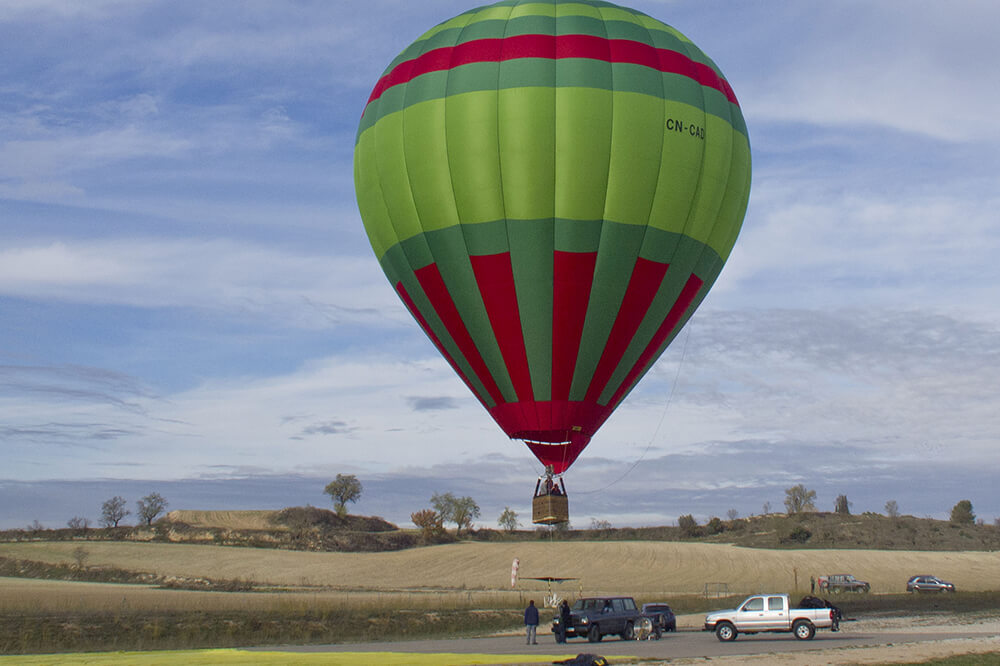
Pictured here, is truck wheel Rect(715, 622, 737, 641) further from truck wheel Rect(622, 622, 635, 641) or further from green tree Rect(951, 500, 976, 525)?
green tree Rect(951, 500, 976, 525)

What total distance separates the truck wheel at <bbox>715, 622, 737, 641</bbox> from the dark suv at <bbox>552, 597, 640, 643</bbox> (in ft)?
8.52

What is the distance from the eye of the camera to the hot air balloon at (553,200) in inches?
1018

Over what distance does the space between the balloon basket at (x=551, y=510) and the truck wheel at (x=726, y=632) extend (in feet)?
23.9

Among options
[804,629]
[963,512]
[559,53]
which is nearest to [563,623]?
[804,629]

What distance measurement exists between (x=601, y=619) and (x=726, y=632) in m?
3.79

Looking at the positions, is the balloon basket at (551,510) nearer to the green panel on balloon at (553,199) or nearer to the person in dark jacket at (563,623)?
the green panel on balloon at (553,199)

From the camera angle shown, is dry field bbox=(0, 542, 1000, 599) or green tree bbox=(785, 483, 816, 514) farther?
green tree bbox=(785, 483, 816, 514)

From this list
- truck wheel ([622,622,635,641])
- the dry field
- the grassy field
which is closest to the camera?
truck wheel ([622,622,635,641])

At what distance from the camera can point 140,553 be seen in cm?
7469

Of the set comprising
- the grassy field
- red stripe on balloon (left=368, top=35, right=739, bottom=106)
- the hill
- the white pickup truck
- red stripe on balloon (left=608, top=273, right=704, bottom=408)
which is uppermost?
red stripe on balloon (left=368, top=35, right=739, bottom=106)

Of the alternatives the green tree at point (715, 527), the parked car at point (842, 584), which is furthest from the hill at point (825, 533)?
the parked car at point (842, 584)

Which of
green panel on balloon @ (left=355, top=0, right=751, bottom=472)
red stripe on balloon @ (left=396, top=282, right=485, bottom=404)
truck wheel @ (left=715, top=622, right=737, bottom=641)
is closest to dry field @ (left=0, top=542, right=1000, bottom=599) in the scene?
truck wheel @ (left=715, top=622, right=737, bottom=641)

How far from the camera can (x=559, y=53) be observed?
87.5 feet

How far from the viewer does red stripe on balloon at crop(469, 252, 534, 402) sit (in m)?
26.2
